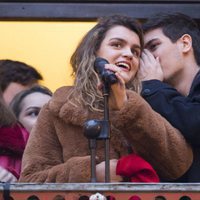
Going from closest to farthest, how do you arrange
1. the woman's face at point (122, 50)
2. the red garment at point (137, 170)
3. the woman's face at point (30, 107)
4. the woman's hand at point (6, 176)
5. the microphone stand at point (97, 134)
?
1. the microphone stand at point (97, 134)
2. the red garment at point (137, 170)
3. the woman's face at point (122, 50)
4. the woman's hand at point (6, 176)
5. the woman's face at point (30, 107)

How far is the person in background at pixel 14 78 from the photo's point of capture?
23.3 feet

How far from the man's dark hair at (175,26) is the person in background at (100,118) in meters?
0.29

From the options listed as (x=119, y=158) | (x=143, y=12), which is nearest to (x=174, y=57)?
(x=119, y=158)

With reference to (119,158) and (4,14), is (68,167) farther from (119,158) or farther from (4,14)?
(4,14)

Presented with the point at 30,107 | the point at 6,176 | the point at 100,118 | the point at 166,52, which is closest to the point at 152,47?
the point at 166,52

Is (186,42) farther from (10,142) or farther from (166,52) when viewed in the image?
(10,142)

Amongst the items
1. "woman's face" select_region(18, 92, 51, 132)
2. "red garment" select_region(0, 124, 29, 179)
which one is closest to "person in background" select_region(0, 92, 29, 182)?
"red garment" select_region(0, 124, 29, 179)

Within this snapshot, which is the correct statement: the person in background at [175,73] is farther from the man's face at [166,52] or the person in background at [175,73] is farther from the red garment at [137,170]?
the red garment at [137,170]

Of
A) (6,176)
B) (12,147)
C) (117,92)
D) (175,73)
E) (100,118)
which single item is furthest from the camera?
(12,147)

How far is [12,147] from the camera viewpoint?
6258 millimetres

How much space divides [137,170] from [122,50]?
84 centimetres

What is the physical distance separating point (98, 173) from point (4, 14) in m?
3.03

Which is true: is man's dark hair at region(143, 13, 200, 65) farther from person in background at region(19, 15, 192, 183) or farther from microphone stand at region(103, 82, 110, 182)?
microphone stand at region(103, 82, 110, 182)

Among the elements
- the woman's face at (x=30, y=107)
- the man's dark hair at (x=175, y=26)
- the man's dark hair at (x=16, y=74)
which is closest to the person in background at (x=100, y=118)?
the man's dark hair at (x=175, y=26)
